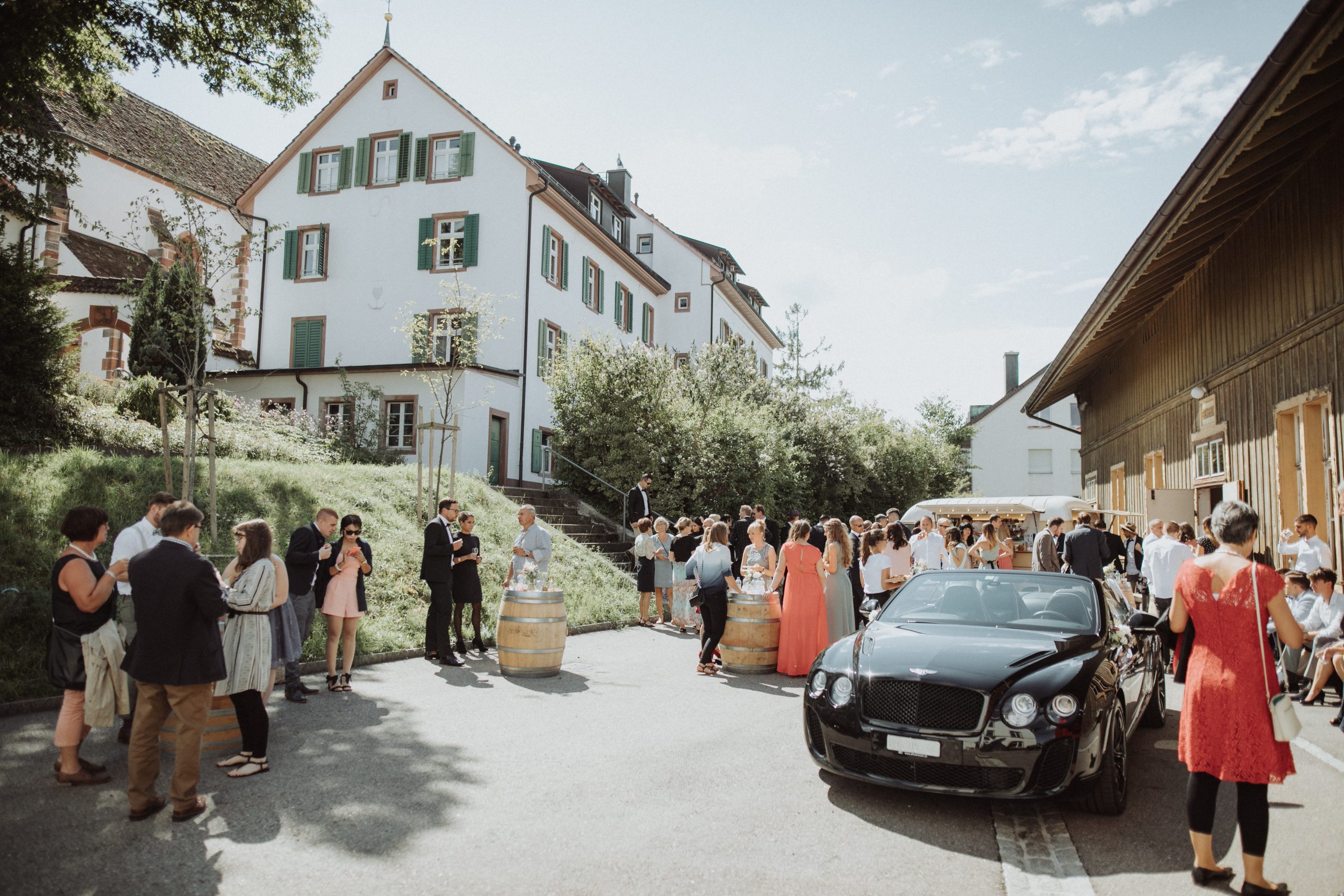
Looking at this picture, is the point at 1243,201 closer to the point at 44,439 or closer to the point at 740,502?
the point at 740,502

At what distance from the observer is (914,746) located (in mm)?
5395

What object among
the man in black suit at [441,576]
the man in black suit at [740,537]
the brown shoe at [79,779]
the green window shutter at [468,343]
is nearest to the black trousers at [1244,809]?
the brown shoe at [79,779]

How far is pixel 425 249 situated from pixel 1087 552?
72.6ft

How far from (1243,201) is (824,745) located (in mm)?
9731

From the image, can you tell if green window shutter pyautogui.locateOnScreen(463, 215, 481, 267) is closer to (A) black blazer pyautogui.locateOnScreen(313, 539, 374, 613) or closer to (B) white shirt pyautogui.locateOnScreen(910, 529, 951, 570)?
(B) white shirt pyautogui.locateOnScreen(910, 529, 951, 570)

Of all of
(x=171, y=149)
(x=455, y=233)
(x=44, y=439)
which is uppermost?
(x=171, y=149)

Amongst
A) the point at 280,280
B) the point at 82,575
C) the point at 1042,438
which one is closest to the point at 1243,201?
the point at 82,575

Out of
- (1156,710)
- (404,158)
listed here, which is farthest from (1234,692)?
(404,158)

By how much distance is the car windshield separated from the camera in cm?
654

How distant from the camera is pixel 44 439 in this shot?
48.9ft

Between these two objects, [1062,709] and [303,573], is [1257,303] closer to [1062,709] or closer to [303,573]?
[1062,709]

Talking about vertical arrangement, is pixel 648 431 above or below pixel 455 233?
below

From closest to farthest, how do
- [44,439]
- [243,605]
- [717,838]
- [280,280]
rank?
[717,838], [243,605], [44,439], [280,280]

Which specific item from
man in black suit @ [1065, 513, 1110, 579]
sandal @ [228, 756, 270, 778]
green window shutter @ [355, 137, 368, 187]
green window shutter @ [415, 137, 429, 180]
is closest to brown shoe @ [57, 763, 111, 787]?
sandal @ [228, 756, 270, 778]
